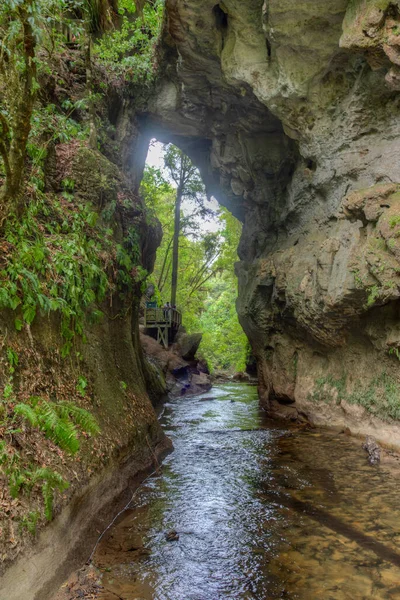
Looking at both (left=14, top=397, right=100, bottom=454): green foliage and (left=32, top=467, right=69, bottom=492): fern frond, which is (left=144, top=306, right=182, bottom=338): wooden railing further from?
(left=32, top=467, right=69, bottom=492): fern frond

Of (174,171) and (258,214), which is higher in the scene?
(174,171)

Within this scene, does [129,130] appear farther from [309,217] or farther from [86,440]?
[86,440]

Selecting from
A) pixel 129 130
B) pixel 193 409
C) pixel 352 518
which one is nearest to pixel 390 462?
pixel 352 518

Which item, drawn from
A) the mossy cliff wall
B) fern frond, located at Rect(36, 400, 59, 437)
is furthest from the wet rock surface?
fern frond, located at Rect(36, 400, 59, 437)

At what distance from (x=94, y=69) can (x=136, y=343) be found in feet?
25.6

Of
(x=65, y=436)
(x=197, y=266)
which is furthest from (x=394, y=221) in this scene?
(x=197, y=266)

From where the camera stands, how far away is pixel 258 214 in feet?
47.2

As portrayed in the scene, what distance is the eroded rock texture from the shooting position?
24.9 ft

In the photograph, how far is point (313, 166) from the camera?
35.5ft

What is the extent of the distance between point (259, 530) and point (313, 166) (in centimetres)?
906

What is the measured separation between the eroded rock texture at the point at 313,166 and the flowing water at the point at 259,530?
2.26m

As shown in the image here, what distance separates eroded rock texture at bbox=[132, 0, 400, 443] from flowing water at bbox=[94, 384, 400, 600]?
7.40 ft

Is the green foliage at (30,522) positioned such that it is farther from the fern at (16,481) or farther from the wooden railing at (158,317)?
the wooden railing at (158,317)

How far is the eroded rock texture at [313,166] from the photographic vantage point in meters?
7.58
